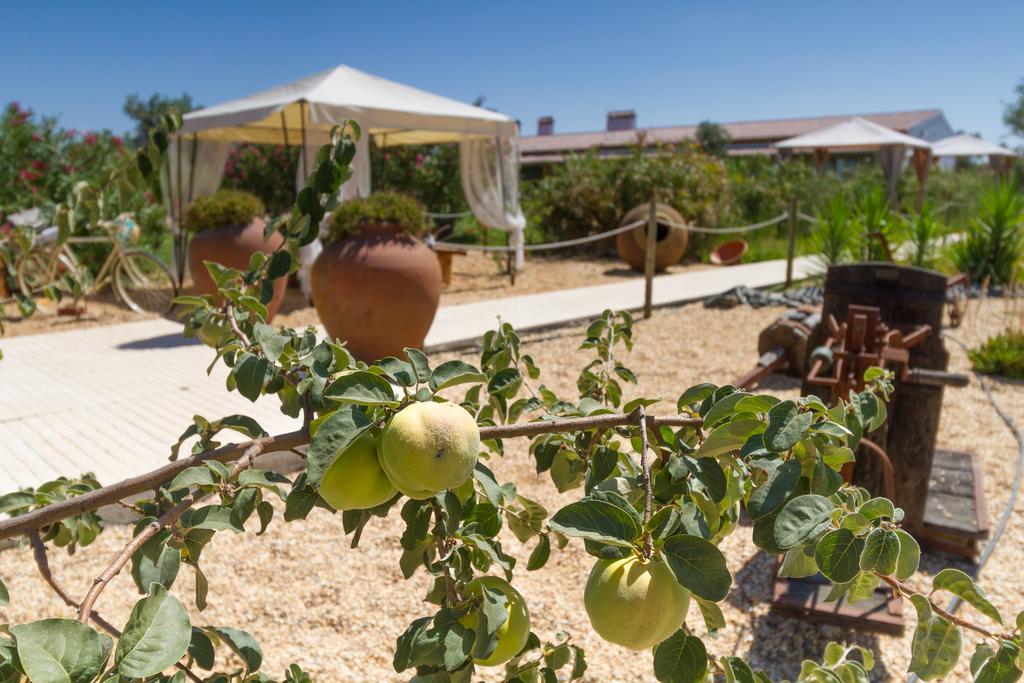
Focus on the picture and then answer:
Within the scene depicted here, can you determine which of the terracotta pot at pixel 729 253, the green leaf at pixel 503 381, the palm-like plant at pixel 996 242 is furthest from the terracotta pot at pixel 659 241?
the green leaf at pixel 503 381

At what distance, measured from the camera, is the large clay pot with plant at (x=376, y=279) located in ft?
18.0

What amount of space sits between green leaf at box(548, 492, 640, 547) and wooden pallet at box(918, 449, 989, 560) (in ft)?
9.02

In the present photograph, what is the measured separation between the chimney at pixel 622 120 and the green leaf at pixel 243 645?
47.3 m

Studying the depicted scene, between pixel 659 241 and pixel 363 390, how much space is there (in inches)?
443

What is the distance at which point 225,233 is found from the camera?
23.4 ft

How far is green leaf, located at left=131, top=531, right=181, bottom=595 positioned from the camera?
924mm

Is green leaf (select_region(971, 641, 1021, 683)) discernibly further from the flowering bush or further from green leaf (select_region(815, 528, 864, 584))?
the flowering bush

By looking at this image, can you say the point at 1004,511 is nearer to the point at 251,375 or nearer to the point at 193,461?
the point at 251,375

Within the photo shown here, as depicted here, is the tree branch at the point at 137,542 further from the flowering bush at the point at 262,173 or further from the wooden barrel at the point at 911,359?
the flowering bush at the point at 262,173

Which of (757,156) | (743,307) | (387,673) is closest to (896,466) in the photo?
(387,673)

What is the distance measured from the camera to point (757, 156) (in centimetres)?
1856

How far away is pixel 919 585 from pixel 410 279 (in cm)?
380

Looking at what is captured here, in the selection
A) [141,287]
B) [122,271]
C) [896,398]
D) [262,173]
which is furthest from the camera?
[262,173]

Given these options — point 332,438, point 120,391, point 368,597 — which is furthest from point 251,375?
point 120,391
